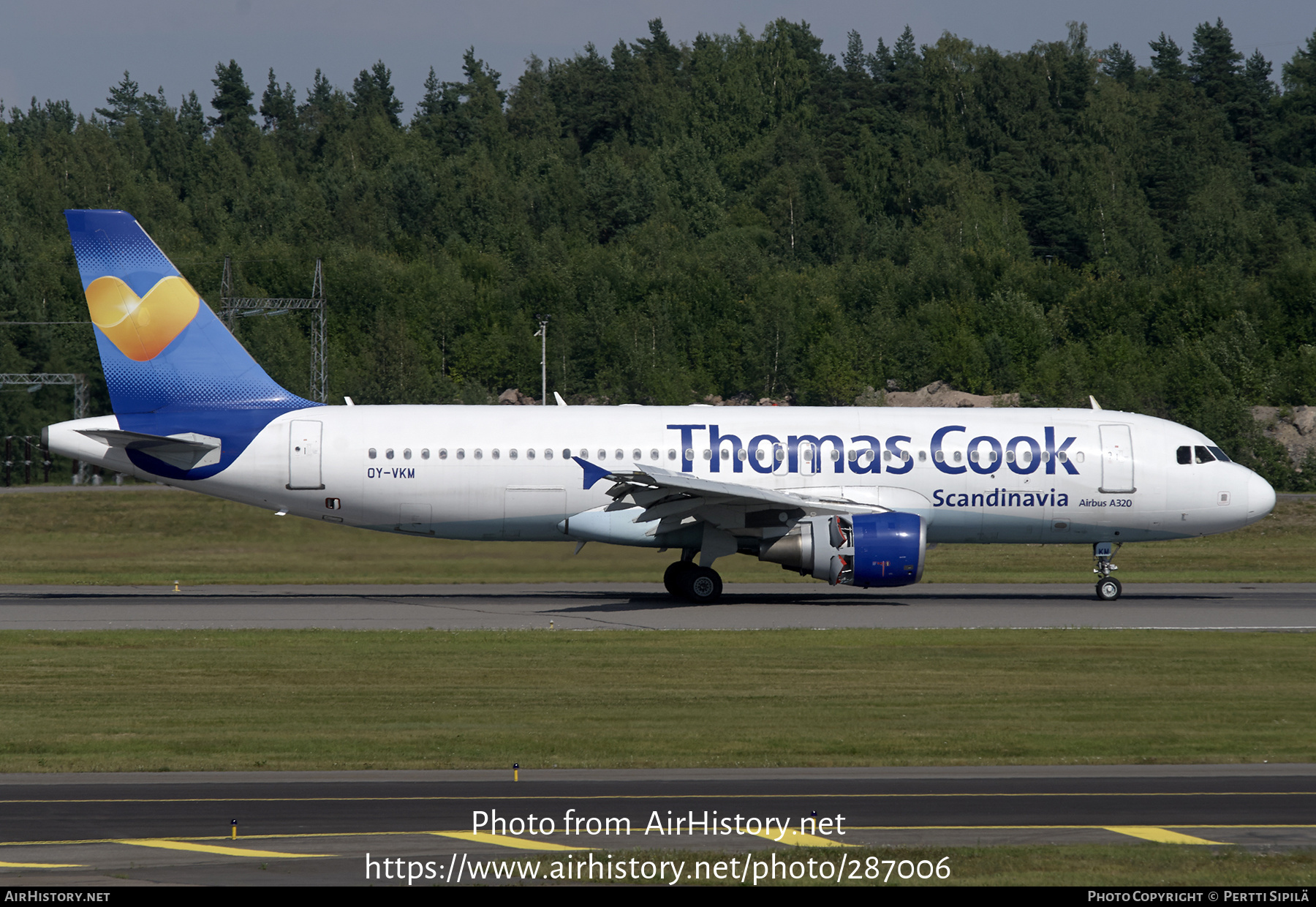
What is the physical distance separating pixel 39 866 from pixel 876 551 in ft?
63.3

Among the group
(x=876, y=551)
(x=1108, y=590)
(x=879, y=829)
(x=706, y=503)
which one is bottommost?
(x=879, y=829)

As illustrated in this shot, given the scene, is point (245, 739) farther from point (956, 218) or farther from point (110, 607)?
point (956, 218)

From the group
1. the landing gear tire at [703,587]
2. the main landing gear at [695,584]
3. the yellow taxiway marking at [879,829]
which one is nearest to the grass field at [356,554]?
the main landing gear at [695,584]

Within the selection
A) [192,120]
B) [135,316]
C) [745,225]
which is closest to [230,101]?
[192,120]

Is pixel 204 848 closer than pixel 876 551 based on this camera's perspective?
Yes

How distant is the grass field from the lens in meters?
30.4

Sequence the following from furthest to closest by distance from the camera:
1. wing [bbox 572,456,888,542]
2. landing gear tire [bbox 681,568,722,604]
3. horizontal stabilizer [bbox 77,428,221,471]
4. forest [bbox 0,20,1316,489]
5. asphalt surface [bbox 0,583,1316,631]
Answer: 1. forest [bbox 0,20,1316,489]
2. landing gear tire [bbox 681,568,722,604]
3. horizontal stabilizer [bbox 77,428,221,471]
4. wing [bbox 572,456,888,542]
5. asphalt surface [bbox 0,583,1316,631]

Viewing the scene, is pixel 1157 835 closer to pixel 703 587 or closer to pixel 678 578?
pixel 703 587

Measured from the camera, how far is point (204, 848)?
11.0 metres

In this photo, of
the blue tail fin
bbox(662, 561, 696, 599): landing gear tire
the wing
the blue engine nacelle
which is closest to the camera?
the wing

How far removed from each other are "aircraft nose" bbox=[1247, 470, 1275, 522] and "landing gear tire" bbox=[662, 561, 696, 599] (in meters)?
12.2

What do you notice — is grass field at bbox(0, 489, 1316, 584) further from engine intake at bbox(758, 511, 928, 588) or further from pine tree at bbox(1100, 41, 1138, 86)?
pine tree at bbox(1100, 41, 1138, 86)


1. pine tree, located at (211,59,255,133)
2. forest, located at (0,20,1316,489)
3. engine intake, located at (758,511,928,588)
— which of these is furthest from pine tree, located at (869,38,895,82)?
engine intake, located at (758,511,928,588)

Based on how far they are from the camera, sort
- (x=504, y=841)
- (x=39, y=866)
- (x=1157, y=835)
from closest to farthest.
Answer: (x=39, y=866) → (x=504, y=841) → (x=1157, y=835)
